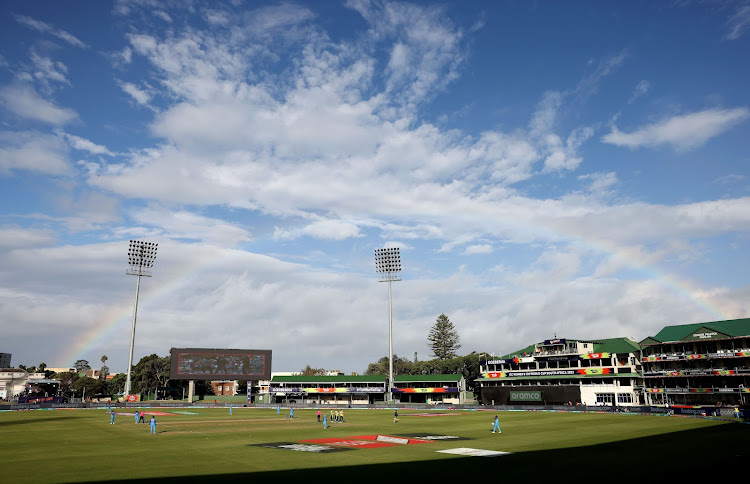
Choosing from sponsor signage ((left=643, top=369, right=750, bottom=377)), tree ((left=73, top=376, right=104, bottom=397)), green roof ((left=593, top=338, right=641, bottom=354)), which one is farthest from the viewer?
tree ((left=73, top=376, right=104, bottom=397))

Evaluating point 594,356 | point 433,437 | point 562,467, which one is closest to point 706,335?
point 594,356

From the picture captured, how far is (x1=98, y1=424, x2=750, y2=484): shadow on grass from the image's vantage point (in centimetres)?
2602

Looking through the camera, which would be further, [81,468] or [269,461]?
[269,461]

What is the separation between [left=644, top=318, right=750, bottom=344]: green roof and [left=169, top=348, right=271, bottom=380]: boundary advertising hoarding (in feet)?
295

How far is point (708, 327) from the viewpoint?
99.9 m

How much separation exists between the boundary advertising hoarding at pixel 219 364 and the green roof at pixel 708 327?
90.0 meters

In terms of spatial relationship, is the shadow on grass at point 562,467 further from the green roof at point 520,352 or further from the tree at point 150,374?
the tree at point 150,374

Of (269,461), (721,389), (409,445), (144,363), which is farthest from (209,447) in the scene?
(144,363)

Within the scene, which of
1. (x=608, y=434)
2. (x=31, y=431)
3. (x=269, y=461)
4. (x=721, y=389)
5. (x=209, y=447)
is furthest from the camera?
(x=721, y=389)

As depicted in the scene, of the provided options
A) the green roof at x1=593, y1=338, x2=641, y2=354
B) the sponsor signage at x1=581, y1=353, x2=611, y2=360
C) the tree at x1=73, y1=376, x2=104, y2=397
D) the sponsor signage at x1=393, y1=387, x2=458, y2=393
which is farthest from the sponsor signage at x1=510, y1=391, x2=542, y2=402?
the tree at x1=73, y1=376, x2=104, y2=397

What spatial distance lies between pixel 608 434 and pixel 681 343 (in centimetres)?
6787

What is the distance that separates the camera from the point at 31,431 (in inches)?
2103

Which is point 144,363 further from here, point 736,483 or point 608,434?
point 736,483

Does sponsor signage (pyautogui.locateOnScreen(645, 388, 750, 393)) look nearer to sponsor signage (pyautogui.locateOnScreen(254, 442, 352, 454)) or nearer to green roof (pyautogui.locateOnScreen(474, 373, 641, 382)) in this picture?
green roof (pyautogui.locateOnScreen(474, 373, 641, 382))
